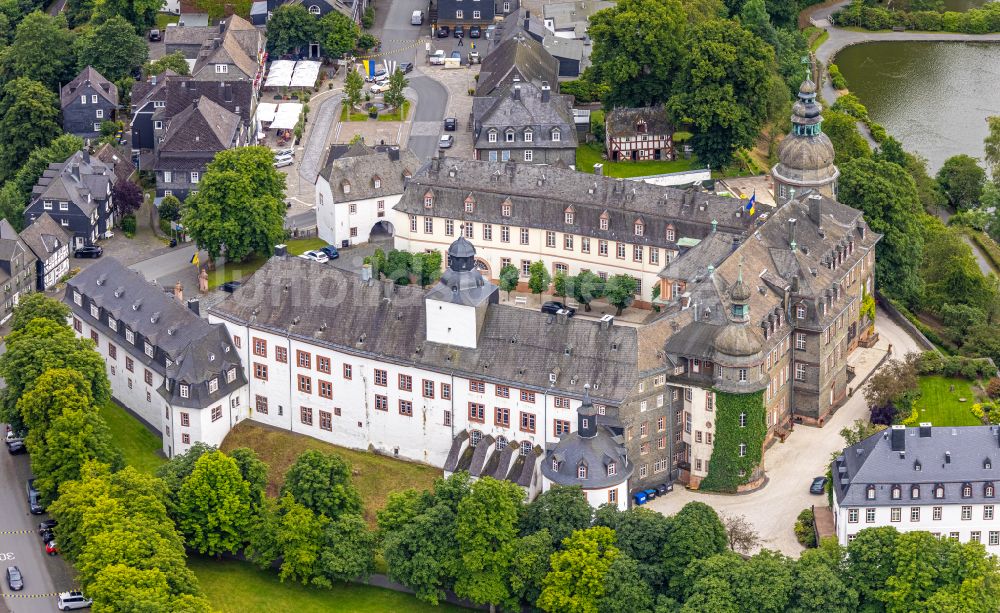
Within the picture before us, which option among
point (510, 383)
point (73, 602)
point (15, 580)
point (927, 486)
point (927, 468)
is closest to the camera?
point (73, 602)

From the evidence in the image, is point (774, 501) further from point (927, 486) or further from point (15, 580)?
point (15, 580)

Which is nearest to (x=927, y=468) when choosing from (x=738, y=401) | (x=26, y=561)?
(x=738, y=401)

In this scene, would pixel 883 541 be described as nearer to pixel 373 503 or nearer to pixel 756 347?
pixel 756 347

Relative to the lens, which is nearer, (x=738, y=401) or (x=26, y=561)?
(x=26, y=561)

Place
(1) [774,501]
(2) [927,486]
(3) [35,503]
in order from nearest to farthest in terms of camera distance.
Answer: (2) [927,486] → (1) [774,501] → (3) [35,503]

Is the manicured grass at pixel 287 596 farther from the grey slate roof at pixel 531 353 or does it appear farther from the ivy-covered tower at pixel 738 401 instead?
the ivy-covered tower at pixel 738 401

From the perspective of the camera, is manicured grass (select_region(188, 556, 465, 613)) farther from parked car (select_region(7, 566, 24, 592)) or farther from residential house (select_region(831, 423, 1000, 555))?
residential house (select_region(831, 423, 1000, 555))

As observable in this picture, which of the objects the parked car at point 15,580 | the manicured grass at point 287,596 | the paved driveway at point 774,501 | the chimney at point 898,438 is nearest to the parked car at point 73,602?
the parked car at point 15,580

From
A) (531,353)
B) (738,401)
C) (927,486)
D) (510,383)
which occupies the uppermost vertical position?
(531,353)
